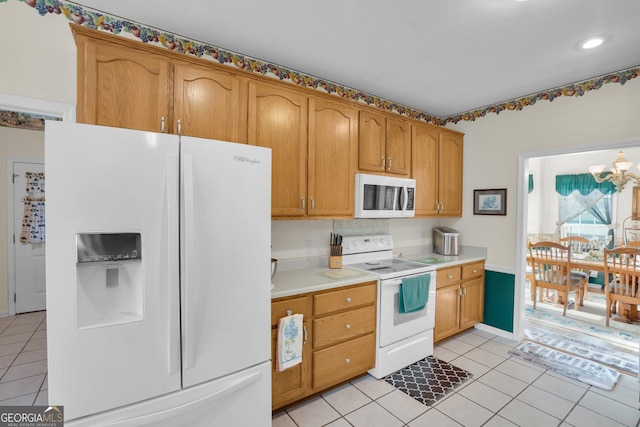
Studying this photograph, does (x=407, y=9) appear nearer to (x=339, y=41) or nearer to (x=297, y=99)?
(x=339, y=41)

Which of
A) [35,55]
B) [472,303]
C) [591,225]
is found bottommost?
[472,303]

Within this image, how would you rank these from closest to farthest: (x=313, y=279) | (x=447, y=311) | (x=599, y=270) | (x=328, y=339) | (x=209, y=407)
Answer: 1. (x=209, y=407)
2. (x=328, y=339)
3. (x=313, y=279)
4. (x=447, y=311)
5. (x=599, y=270)

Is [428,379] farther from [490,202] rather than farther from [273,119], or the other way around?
[273,119]

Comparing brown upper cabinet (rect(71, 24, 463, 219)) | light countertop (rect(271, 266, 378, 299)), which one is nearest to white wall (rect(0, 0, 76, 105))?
brown upper cabinet (rect(71, 24, 463, 219))

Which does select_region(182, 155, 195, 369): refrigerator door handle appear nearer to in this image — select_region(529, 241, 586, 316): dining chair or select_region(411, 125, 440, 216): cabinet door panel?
select_region(411, 125, 440, 216): cabinet door panel

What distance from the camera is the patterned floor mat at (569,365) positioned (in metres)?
2.43

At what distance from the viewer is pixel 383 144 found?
9.14ft

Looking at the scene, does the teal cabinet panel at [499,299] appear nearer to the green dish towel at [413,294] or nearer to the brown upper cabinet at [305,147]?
the green dish towel at [413,294]

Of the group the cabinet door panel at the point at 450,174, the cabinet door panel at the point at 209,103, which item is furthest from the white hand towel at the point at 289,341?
the cabinet door panel at the point at 450,174

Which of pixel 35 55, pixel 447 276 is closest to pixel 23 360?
pixel 35 55

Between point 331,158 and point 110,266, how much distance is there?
1.69m

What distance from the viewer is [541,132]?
2.93 m

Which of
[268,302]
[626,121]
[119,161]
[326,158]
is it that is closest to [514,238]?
[626,121]

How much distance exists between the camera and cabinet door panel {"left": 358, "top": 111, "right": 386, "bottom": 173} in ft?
8.58
